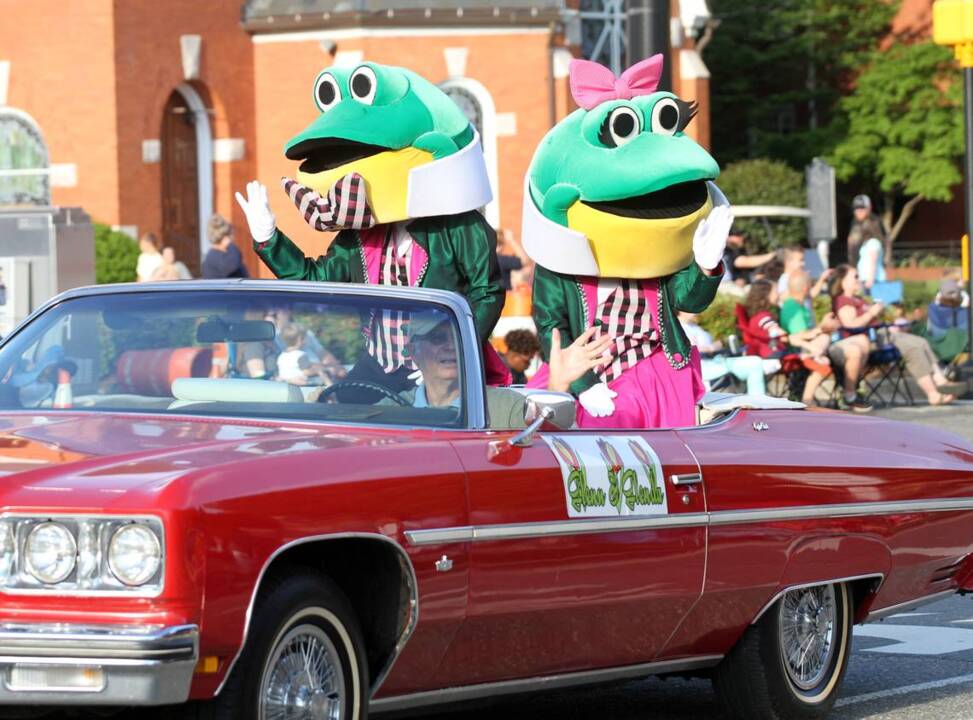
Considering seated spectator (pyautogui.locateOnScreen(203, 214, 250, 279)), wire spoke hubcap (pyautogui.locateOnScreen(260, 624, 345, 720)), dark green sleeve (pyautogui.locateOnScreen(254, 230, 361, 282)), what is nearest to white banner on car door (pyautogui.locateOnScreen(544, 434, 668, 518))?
wire spoke hubcap (pyautogui.locateOnScreen(260, 624, 345, 720))

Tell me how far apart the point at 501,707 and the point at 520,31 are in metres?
21.8

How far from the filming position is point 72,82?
1040 inches

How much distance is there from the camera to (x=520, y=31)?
2850 cm

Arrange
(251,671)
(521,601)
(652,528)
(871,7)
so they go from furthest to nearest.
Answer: (871,7)
(652,528)
(521,601)
(251,671)

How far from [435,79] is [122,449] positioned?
23261 millimetres

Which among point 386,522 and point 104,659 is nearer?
point 104,659

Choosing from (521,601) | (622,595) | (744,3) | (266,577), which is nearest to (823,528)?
(622,595)

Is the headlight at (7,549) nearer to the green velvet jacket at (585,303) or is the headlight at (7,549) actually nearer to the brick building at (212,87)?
the green velvet jacket at (585,303)

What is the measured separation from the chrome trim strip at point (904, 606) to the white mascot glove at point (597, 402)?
1.18 meters

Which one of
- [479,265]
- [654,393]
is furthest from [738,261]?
[654,393]

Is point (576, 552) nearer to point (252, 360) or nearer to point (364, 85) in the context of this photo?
point (252, 360)

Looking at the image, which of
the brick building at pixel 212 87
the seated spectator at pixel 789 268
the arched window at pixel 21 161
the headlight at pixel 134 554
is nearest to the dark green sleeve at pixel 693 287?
the headlight at pixel 134 554

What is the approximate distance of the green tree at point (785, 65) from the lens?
50.9m

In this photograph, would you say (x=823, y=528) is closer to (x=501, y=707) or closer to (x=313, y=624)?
(x=501, y=707)
